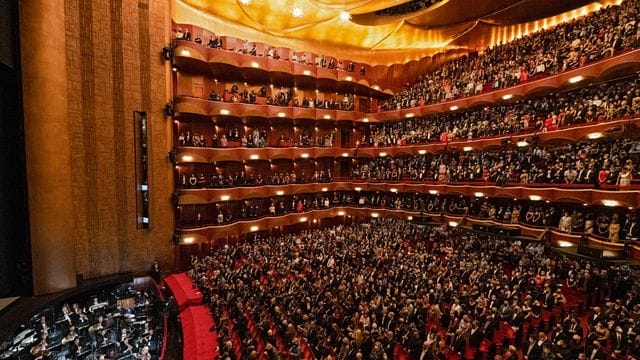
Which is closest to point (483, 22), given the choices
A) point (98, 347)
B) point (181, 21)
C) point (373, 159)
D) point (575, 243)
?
point (373, 159)

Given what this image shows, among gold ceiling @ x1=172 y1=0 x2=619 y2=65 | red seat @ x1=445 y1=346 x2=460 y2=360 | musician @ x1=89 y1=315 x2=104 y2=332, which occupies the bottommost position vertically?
musician @ x1=89 y1=315 x2=104 y2=332

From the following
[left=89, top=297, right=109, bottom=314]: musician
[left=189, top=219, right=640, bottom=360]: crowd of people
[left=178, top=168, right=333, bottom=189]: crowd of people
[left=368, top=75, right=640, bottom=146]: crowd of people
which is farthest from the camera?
[left=178, top=168, right=333, bottom=189]: crowd of people

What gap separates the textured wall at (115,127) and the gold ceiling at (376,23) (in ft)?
11.5

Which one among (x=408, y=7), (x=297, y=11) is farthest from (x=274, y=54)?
(x=408, y=7)

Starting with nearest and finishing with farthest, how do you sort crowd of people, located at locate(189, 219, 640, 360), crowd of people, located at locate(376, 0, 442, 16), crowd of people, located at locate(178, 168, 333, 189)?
crowd of people, located at locate(189, 219, 640, 360) < crowd of people, located at locate(178, 168, 333, 189) < crowd of people, located at locate(376, 0, 442, 16)

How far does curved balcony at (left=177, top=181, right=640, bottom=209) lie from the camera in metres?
11.0

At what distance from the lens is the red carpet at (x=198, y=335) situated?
7.51 m

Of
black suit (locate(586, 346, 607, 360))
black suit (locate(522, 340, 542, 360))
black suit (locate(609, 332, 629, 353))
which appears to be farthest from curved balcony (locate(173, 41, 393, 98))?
black suit (locate(609, 332, 629, 353))

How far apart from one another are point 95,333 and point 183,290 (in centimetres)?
343

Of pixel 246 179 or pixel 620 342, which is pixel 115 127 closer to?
pixel 246 179

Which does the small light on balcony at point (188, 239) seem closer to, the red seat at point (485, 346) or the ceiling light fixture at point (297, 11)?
the red seat at point (485, 346)

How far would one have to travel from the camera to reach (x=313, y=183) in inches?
784

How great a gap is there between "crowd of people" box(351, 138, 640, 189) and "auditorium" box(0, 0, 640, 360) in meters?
0.10

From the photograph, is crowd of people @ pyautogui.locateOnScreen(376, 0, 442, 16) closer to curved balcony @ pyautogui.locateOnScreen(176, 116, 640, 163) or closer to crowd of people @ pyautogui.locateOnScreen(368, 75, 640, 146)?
crowd of people @ pyautogui.locateOnScreen(368, 75, 640, 146)
